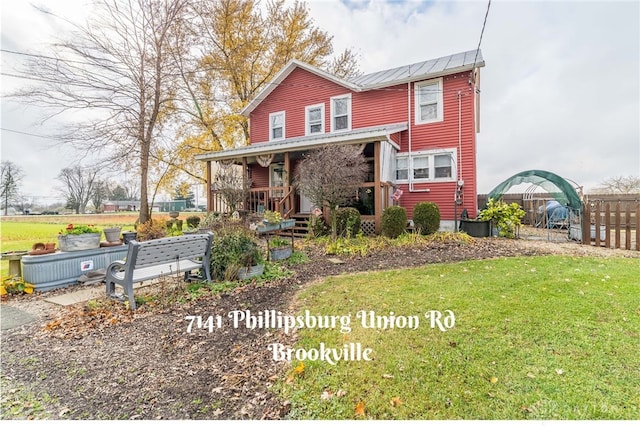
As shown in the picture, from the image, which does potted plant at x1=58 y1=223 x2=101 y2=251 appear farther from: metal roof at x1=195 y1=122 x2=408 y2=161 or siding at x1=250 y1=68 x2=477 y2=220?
siding at x1=250 y1=68 x2=477 y2=220

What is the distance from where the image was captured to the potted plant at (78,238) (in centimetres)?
582

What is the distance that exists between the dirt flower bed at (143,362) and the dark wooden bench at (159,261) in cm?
43

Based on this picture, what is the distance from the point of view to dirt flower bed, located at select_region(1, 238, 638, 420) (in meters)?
2.27

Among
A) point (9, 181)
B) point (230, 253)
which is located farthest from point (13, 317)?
point (230, 253)

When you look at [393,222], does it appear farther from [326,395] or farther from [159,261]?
[326,395]

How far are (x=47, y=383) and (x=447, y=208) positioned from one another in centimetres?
1193

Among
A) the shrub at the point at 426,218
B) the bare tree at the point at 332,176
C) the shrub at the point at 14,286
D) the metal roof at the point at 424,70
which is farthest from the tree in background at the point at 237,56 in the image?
the shrub at the point at 426,218

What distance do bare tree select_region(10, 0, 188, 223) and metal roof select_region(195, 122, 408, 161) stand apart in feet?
9.13

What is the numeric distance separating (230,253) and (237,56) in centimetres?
1629

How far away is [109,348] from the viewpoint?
3168 mm

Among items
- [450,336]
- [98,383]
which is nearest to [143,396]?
[98,383]

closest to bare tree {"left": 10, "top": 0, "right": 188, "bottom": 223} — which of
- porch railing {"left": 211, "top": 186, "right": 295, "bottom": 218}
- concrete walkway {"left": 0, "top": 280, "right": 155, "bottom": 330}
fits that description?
porch railing {"left": 211, "top": 186, "right": 295, "bottom": 218}

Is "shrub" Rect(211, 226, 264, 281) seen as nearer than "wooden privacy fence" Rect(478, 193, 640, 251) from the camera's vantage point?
Yes

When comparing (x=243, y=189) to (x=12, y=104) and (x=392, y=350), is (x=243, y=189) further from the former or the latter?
(x=392, y=350)
